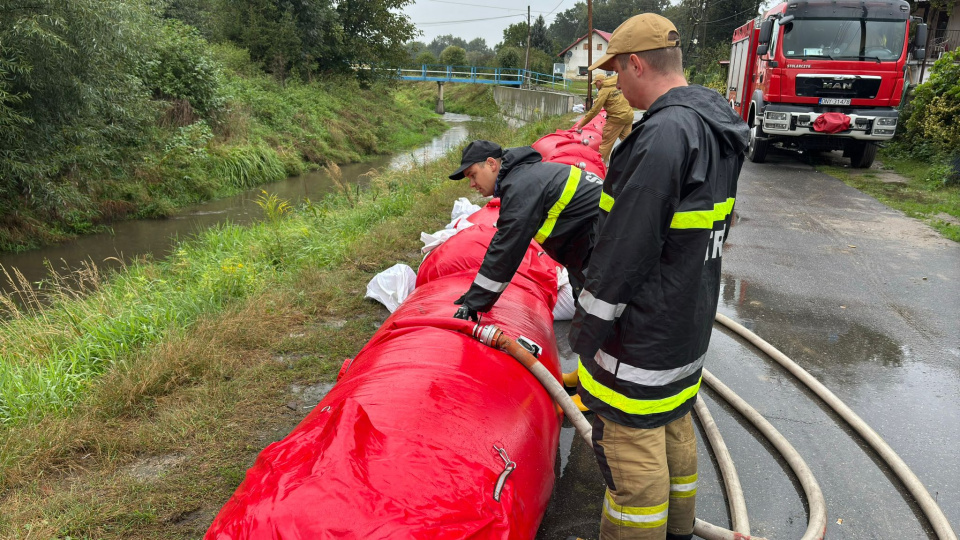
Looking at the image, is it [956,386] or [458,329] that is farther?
[956,386]

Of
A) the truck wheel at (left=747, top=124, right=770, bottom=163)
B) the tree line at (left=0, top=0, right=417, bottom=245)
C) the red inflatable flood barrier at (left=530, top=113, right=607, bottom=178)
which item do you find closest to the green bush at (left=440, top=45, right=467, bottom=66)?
the tree line at (left=0, top=0, right=417, bottom=245)

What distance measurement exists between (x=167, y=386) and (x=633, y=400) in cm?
299

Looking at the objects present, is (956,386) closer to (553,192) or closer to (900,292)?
(900,292)

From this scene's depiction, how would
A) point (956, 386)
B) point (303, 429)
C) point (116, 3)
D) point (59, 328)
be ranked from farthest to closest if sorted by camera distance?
point (116, 3) < point (59, 328) < point (956, 386) < point (303, 429)

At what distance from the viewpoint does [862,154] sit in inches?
464

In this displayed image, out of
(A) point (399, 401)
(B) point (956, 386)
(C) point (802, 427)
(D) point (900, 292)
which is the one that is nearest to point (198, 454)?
(A) point (399, 401)

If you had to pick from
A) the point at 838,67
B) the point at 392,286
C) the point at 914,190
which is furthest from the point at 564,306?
the point at 838,67

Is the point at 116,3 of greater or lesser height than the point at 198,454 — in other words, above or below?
above

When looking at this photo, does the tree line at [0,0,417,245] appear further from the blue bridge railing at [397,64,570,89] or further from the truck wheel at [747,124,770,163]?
the blue bridge railing at [397,64,570,89]

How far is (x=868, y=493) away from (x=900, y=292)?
3394 mm

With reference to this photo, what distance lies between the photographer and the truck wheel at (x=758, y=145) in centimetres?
1194

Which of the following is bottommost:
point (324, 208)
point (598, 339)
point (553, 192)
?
point (324, 208)

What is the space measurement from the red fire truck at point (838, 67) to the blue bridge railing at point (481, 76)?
30.9 meters

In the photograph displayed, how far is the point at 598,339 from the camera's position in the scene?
2.02 metres
